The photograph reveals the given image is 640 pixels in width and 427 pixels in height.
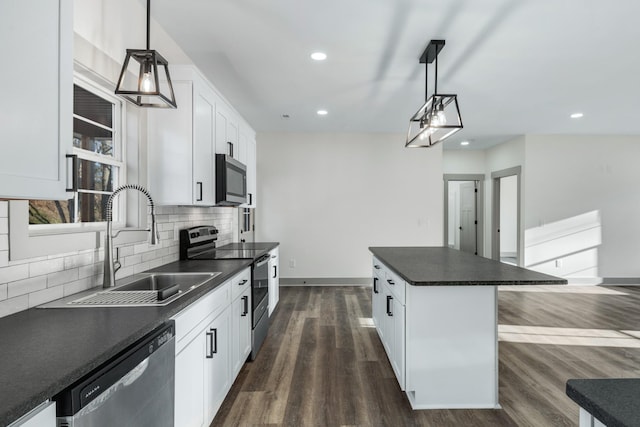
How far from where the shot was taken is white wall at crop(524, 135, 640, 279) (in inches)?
221

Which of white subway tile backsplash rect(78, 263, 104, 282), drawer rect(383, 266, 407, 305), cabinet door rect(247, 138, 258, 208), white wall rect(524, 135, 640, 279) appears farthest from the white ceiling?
drawer rect(383, 266, 407, 305)

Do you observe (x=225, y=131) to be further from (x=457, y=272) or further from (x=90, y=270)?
(x=457, y=272)

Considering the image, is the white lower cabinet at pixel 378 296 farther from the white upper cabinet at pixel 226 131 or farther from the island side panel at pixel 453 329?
the white upper cabinet at pixel 226 131

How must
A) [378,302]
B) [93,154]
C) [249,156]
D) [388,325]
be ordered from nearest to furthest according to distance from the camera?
1. [93,154]
2. [388,325]
3. [378,302]
4. [249,156]

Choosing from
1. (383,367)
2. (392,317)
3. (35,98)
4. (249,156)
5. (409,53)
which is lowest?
(383,367)

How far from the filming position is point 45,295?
1435 mm

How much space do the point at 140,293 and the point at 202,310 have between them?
1.06ft

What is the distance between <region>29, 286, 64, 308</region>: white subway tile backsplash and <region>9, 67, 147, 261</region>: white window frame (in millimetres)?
168

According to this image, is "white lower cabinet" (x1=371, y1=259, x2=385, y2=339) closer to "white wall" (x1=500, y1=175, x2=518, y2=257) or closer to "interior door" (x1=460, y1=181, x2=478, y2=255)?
"interior door" (x1=460, y1=181, x2=478, y2=255)

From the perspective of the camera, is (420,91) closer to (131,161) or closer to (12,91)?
(131,161)

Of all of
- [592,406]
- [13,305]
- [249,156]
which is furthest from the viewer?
[249,156]

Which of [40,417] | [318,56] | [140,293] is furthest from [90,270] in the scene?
[318,56]

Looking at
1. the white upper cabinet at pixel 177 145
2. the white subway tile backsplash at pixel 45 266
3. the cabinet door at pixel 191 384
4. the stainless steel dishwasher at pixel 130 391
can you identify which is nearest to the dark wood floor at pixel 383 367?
the cabinet door at pixel 191 384

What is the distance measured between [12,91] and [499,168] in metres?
7.27
